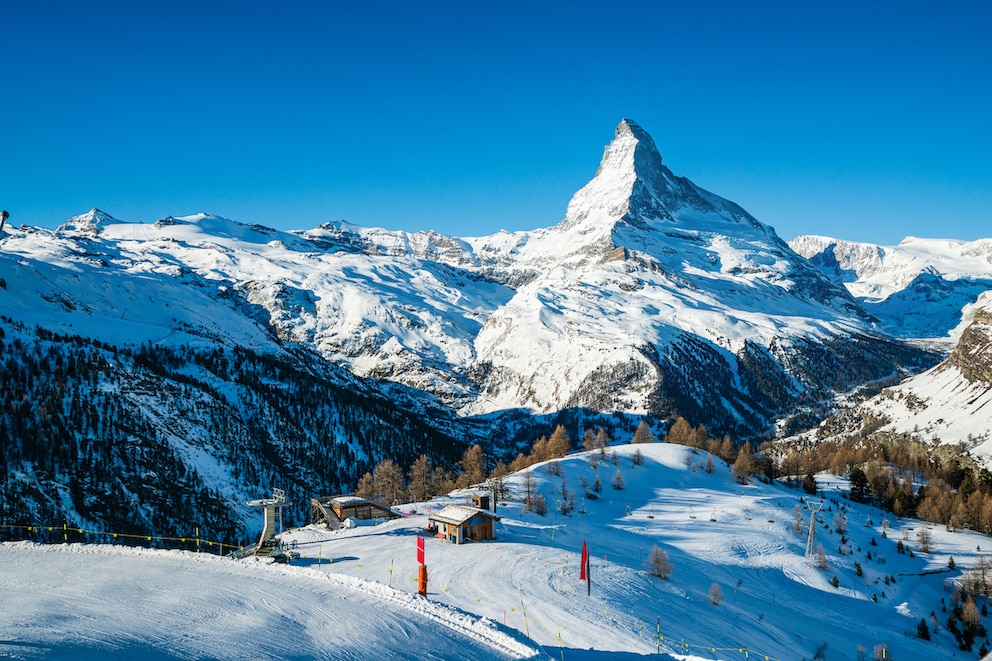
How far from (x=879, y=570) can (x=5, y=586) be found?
325 ft

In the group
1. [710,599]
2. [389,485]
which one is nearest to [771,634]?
[710,599]

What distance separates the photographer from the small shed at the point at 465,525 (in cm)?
7369

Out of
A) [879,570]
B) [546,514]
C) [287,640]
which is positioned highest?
[287,640]

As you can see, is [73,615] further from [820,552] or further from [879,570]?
[879,570]

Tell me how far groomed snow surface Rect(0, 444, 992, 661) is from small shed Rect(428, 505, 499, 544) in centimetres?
158

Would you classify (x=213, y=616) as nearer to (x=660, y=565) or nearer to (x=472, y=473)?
(x=660, y=565)

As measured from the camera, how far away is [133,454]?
138 meters

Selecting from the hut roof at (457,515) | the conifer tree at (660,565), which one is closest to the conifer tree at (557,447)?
the hut roof at (457,515)

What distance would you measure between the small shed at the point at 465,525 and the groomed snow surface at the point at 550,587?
1.58 meters

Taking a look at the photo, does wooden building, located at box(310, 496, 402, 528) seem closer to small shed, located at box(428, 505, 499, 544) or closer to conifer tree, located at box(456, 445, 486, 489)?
small shed, located at box(428, 505, 499, 544)

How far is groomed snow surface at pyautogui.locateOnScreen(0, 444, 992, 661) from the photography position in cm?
2933

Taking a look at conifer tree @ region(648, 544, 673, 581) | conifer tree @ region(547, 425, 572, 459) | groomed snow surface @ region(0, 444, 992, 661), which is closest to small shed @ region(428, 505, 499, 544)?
groomed snow surface @ region(0, 444, 992, 661)

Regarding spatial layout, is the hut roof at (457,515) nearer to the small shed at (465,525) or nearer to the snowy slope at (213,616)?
the small shed at (465,525)

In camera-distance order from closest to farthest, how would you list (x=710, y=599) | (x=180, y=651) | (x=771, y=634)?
(x=180, y=651), (x=771, y=634), (x=710, y=599)
